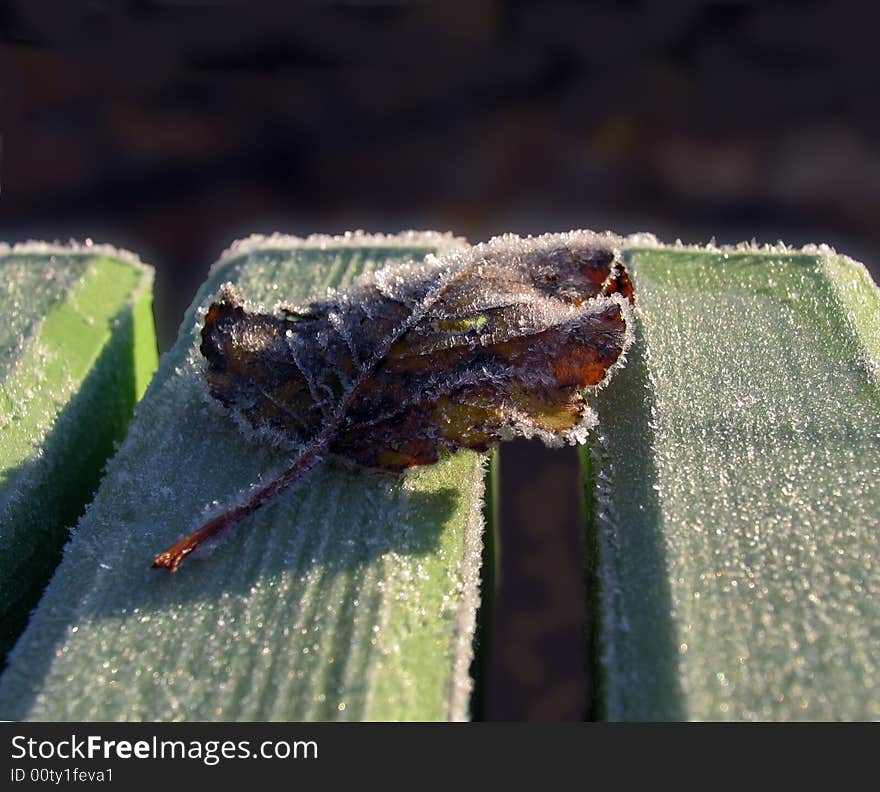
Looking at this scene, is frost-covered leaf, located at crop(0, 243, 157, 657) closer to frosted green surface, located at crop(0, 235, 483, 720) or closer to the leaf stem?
frosted green surface, located at crop(0, 235, 483, 720)

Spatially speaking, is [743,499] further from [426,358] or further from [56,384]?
[56,384]

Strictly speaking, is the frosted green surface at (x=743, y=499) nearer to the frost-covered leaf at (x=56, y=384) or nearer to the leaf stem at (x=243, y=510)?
the leaf stem at (x=243, y=510)

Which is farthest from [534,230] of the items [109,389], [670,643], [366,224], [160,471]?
[670,643]

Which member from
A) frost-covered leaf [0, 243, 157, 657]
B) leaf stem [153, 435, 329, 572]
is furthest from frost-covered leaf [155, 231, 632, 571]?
frost-covered leaf [0, 243, 157, 657]

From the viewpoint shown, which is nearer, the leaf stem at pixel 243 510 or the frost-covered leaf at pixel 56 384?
the leaf stem at pixel 243 510

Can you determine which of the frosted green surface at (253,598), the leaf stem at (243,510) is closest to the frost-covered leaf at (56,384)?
the frosted green surface at (253,598)

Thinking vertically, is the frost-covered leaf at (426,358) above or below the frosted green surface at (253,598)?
above
